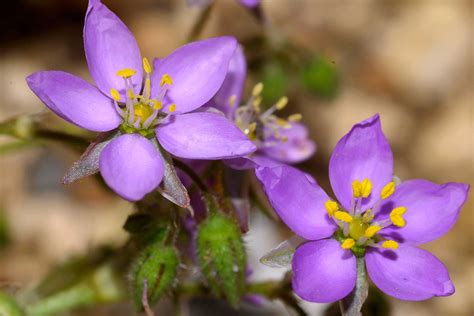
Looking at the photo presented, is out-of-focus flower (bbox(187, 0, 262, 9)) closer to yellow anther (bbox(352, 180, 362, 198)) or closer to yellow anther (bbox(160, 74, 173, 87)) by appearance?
yellow anther (bbox(160, 74, 173, 87))

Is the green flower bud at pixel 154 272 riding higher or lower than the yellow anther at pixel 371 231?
lower

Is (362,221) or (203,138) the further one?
(362,221)

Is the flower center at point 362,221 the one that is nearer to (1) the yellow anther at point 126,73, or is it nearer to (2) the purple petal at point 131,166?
(2) the purple petal at point 131,166

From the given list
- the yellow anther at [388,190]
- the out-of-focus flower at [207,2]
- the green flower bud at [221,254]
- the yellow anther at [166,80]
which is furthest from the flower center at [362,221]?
the out-of-focus flower at [207,2]

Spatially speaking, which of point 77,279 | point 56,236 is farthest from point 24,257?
point 77,279

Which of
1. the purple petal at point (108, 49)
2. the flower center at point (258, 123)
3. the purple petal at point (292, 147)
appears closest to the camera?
the purple petal at point (108, 49)

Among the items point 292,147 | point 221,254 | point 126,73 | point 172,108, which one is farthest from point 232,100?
point 221,254

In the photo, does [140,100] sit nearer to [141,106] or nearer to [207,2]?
[141,106]
